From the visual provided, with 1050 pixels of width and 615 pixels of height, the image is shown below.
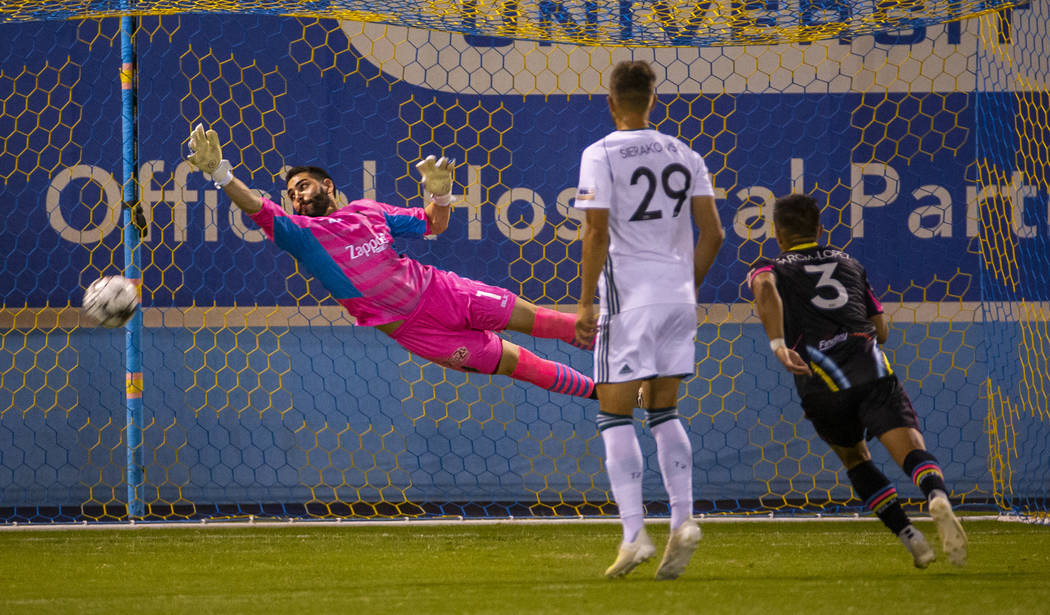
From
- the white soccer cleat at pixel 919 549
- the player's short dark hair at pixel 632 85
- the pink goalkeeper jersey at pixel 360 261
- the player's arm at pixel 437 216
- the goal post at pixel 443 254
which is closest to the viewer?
the player's short dark hair at pixel 632 85

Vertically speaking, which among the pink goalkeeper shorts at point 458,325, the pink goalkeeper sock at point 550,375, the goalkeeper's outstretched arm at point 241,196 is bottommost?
the pink goalkeeper sock at point 550,375

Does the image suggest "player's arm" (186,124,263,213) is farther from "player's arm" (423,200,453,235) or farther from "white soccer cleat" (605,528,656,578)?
"white soccer cleat" (605,528,656,578)

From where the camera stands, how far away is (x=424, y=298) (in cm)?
439

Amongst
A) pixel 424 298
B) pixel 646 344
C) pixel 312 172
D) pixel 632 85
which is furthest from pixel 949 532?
pixel 312 172

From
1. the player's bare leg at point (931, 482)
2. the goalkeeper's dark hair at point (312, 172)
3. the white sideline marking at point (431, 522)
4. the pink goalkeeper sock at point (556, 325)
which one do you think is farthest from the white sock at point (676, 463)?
the goalkeeper's dark hair at point (312, 172)

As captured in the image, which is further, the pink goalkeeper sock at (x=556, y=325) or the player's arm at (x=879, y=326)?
the pink goalkeeper sock at (x=556, y=325)

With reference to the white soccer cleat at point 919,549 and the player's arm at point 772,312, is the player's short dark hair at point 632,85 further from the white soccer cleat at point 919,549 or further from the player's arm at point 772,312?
the white soccer cleat at point 919,549

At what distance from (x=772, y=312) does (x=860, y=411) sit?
0.40 metres

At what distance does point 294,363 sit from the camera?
548 cm

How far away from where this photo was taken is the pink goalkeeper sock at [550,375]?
14.5ft

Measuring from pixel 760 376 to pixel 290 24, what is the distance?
2707mm

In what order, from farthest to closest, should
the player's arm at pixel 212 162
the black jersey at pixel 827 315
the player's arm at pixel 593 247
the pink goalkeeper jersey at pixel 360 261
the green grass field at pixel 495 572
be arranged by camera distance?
the pink goalkeeper jersey at pixel 360 261
the player's arm at pixel 212 162
the black jersey at pixel 827 315
the player's arm at pixel 593 247
the green grass field at pixel 495 572

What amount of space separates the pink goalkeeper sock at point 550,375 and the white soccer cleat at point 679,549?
1249 millimetres

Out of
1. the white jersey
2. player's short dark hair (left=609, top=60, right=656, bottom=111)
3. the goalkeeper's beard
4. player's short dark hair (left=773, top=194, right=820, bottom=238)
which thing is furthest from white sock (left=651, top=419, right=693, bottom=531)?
the goalkeeper's beard
